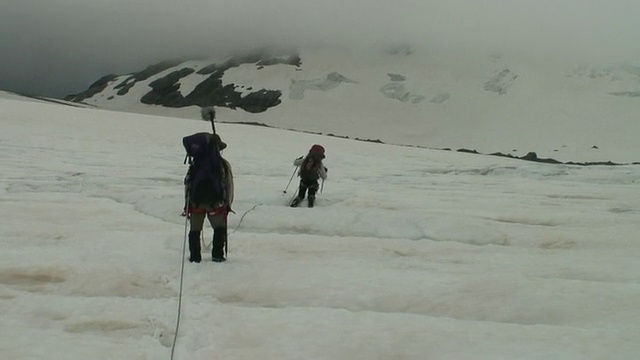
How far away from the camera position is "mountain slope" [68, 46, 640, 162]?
73.8 meters

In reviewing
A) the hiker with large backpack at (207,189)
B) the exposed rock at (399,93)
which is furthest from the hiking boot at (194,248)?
the exposed rock at (399,93)

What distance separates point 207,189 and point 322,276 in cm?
184

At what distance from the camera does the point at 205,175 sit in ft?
25.0

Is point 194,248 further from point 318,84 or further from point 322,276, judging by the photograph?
point 318,84

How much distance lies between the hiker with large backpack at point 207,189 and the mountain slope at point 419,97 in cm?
5642

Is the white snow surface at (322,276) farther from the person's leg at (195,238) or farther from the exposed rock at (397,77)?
the exposed rock at (397,77)

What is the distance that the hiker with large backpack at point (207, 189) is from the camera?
7602mm

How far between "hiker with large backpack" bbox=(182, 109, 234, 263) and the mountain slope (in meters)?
56.4

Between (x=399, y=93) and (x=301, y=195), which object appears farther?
(x=399, y=93)

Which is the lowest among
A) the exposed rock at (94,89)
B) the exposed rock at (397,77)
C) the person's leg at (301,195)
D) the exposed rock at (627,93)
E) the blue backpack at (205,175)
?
the person's leg at (301,195)

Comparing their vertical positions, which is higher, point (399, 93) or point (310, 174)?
point (399, 93)

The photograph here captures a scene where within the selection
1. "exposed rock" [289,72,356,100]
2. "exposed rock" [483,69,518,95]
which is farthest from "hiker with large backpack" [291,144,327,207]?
"exposed rock" [289,72,356,100]

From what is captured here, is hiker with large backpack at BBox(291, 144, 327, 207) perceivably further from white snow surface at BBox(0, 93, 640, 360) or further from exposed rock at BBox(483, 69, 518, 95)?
exposed rock at BBox(483, 69, 518, 95)

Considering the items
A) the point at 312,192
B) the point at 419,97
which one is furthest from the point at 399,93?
the point at 312,192
